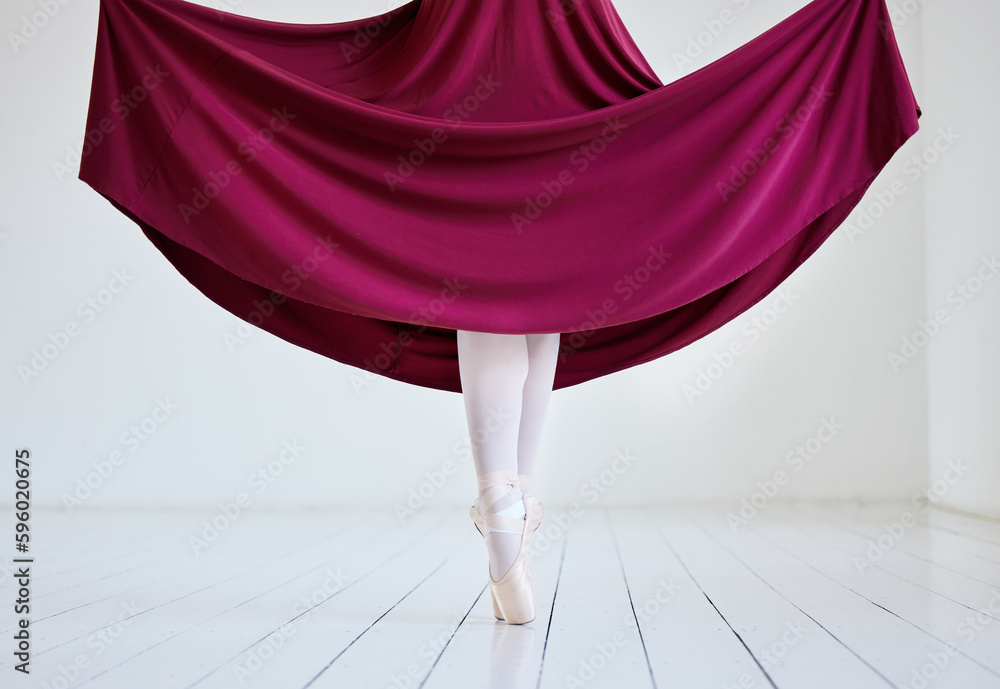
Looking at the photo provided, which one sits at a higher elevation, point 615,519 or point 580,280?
point 580,280

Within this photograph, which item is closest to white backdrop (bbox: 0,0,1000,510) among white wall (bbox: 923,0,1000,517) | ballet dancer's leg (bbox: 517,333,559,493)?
white wall (bbox: 923,0,1000,517)

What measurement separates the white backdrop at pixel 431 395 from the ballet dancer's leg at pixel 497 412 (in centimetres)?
219

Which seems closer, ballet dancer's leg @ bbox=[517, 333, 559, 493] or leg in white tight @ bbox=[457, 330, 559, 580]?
leg in white tight @ bbox=[457, 330, 559, 580]

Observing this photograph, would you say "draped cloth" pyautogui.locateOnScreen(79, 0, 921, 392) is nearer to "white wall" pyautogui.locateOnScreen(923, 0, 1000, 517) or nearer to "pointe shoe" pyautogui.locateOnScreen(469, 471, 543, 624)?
"pointe shoe" pyautogui.locateOnScreen(469, 471, 543, 624)

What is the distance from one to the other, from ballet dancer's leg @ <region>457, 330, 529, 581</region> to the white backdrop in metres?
2.19

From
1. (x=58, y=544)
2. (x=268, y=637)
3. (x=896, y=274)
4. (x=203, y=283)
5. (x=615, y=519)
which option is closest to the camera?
(x=268, y=637)

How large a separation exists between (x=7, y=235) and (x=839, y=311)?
3.60 meters

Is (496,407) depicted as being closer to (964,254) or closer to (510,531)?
(510,531)

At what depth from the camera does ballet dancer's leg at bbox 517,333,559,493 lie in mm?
1346

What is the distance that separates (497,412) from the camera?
122 centimetres

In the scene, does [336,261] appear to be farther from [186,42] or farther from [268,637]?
[268,637]

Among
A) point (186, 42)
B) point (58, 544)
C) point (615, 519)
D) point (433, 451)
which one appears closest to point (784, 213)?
point (186, 42)

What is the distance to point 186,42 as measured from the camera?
1286 mm

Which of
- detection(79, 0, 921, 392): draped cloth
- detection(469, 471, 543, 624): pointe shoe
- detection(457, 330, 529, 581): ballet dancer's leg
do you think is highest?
detection(79, 0, 921, 392): draped cloth
